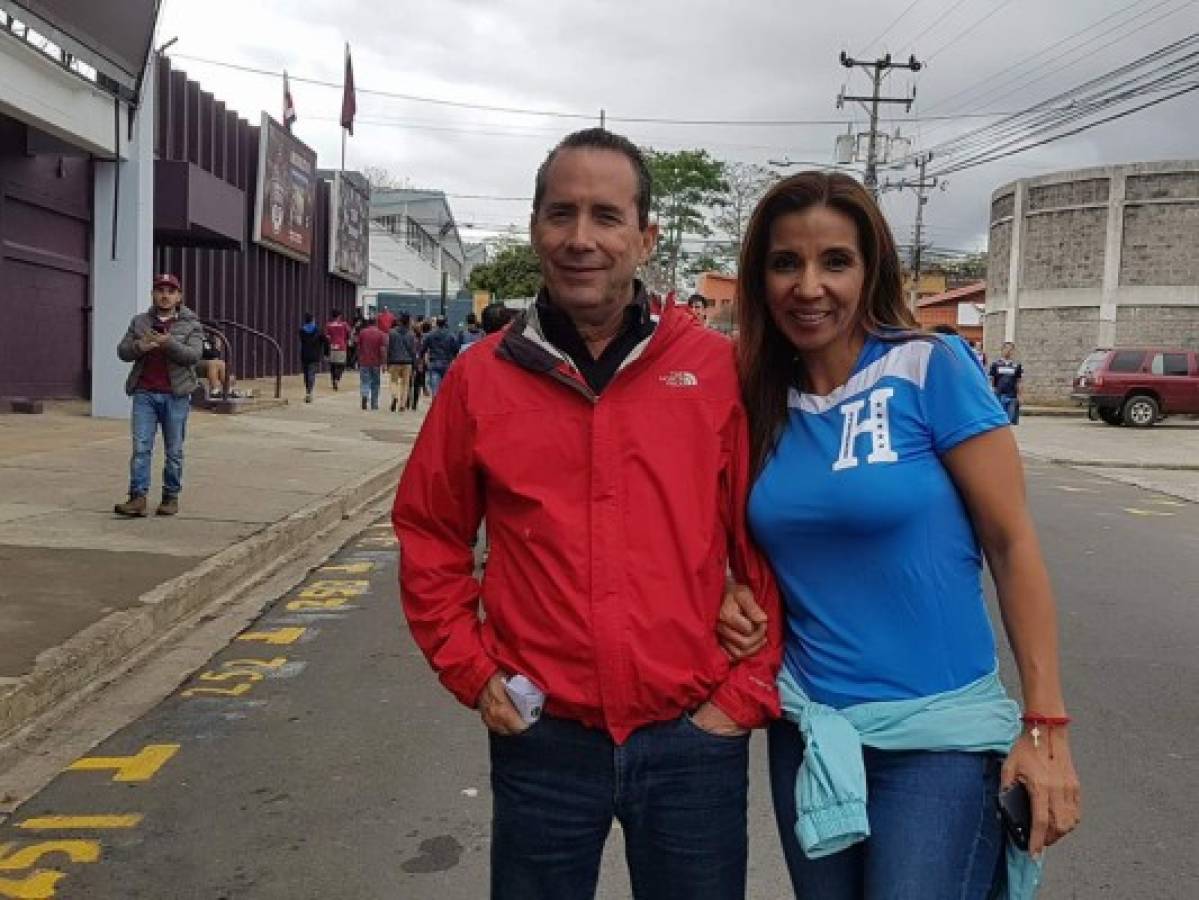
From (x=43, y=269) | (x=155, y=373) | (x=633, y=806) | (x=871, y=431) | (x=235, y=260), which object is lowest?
(x=633, y=806)

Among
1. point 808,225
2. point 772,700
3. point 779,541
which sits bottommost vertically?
point 772,700

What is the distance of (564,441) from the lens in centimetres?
200

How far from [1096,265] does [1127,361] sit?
25.8 feet

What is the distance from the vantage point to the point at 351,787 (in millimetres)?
4121

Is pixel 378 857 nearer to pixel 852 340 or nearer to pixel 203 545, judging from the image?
pixel 852 340

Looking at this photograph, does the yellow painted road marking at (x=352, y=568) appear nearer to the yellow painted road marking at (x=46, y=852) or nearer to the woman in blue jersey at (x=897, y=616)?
the yellow painted road marking at (x=46, y=852)

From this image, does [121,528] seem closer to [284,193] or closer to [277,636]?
[277,636]

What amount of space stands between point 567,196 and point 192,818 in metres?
2.80

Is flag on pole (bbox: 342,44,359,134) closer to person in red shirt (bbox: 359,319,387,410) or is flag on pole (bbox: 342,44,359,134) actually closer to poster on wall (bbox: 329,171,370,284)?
poster on wall (bbox: 329,171,370,284)

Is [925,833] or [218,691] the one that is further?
[218,691]

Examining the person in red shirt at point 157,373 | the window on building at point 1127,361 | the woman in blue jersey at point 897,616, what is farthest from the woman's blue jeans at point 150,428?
the window on building at point 1127,361

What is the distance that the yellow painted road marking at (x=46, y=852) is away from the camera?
3498 millimetres

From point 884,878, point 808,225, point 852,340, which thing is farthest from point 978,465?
point 884,878

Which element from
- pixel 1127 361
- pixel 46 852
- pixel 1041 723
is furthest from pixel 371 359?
pixel 1041 723
